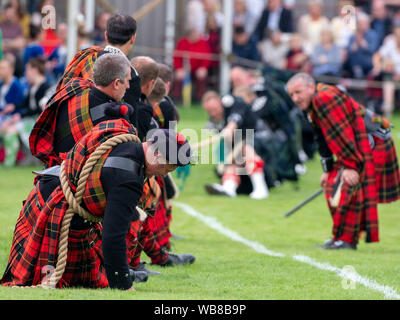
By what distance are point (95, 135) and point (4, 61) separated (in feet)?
29.9

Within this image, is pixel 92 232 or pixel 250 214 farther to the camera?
pixel 250 214

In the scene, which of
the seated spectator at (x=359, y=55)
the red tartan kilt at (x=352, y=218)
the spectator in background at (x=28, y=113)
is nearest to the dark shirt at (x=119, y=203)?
the red tartan kilt at (x=352, y=218)

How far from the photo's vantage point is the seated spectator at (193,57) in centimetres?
1792

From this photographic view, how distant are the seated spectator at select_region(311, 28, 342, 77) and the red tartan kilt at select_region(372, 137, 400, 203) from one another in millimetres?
9179

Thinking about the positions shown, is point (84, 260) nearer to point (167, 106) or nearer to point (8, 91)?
point (167, 106)

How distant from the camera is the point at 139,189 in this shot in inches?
183

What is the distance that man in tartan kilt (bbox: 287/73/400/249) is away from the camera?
24.6 feet

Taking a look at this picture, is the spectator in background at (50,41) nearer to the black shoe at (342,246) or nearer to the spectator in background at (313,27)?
the spectator in background at (313,27)

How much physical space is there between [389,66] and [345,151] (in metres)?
10.1

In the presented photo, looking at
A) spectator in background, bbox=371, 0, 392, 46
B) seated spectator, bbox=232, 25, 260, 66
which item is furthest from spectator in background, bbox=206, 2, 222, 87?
spectator in background, bbox=371, 0, 392, 46

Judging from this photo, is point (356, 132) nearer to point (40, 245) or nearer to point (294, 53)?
point (40, 245)

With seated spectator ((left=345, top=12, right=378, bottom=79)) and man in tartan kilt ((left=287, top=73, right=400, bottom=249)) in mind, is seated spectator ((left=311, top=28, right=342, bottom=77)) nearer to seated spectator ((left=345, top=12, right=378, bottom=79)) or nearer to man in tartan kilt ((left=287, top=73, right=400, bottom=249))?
seated spectator ((left=345, top=12, right=378, bottom=79))

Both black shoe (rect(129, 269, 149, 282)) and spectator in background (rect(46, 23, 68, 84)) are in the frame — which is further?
spectator in background (rect(46, 23, 68, 84))

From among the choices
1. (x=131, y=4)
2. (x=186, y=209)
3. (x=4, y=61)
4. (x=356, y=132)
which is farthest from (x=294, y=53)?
(x=356, y=132)
